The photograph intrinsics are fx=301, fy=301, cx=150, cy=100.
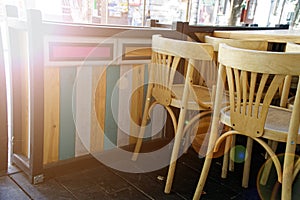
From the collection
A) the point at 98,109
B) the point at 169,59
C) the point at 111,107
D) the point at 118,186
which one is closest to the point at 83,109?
the point at 98,109

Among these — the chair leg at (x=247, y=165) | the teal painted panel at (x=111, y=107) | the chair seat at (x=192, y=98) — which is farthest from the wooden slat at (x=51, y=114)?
the chair leg at (x=247, y=165)

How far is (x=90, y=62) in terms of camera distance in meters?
1.87

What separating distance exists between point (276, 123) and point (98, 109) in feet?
3.67

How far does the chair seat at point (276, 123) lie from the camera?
4.37ft

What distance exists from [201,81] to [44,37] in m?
1.31

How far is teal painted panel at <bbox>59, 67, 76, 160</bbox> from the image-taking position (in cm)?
183

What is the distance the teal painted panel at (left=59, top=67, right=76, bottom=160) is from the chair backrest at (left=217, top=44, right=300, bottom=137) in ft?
3.00

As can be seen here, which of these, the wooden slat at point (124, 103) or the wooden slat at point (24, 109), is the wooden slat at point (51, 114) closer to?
the wooden slat at point (24, 109)

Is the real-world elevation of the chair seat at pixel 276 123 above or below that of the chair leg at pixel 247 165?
above

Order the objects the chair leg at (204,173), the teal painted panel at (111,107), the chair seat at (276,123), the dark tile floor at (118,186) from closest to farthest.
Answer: the chair seat at (276,123)
the chair leg at (204,173)
the dark tile floor at (118,186)
the teal painted panel at (111,107)

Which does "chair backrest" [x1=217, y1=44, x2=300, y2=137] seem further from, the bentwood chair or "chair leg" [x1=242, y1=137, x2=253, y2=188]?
"chair leg" [x1=242, y1=137, x2=253, y2=188]

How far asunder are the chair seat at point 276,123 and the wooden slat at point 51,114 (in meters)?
0.98

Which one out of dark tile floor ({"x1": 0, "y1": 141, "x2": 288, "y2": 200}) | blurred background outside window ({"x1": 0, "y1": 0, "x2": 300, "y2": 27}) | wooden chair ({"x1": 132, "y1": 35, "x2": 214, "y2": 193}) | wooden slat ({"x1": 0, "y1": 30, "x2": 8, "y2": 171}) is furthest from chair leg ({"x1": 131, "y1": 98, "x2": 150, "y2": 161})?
blurred background outside window ({"x1": 0, "y1": 0, "x2": 300, "y2": 27})

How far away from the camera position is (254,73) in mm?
1295
